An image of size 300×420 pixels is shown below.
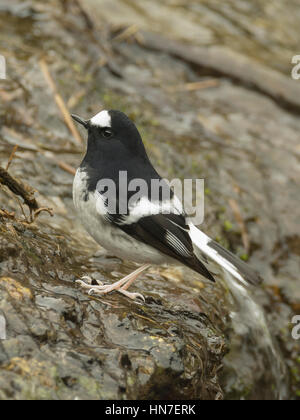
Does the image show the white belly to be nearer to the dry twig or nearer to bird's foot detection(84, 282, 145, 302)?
bird's foot detection(84, 282, 145, 302)

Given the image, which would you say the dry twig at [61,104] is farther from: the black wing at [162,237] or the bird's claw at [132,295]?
the bird's claw at [132,295]

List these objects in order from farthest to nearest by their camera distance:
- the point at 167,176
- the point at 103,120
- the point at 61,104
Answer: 1. the point at 61,104
2. the point at 167,176
3. the point at 103,120

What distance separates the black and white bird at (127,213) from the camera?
3.81 metres

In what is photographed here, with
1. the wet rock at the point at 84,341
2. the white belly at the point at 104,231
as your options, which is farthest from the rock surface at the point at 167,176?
the white belly at the point at 104,231

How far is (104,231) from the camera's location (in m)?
3.85

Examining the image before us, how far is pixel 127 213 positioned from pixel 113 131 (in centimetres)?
61

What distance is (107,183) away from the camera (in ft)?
12.7

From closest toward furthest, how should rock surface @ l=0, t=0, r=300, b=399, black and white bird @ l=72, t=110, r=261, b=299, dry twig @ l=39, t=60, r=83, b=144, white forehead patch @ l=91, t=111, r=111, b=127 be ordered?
rock surface @ l=0, t=0, r=300, b=399 → black and white bird @ l=72, t=110, r=261, b=299 → white forehead patch @ l=91, t=111, r=111, b=127 → dry twig @ l=39, t=60, r=83, b=144

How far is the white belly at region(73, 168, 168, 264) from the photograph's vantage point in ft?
12.5

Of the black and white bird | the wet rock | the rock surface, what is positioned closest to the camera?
the wet rock

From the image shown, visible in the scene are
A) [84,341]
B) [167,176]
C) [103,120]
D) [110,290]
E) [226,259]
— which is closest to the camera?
[84,341]

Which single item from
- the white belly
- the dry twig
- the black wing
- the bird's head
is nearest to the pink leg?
the white belly

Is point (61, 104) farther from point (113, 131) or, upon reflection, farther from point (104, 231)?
point (104, 231)

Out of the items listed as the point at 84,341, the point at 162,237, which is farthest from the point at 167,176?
the point at 84,341
